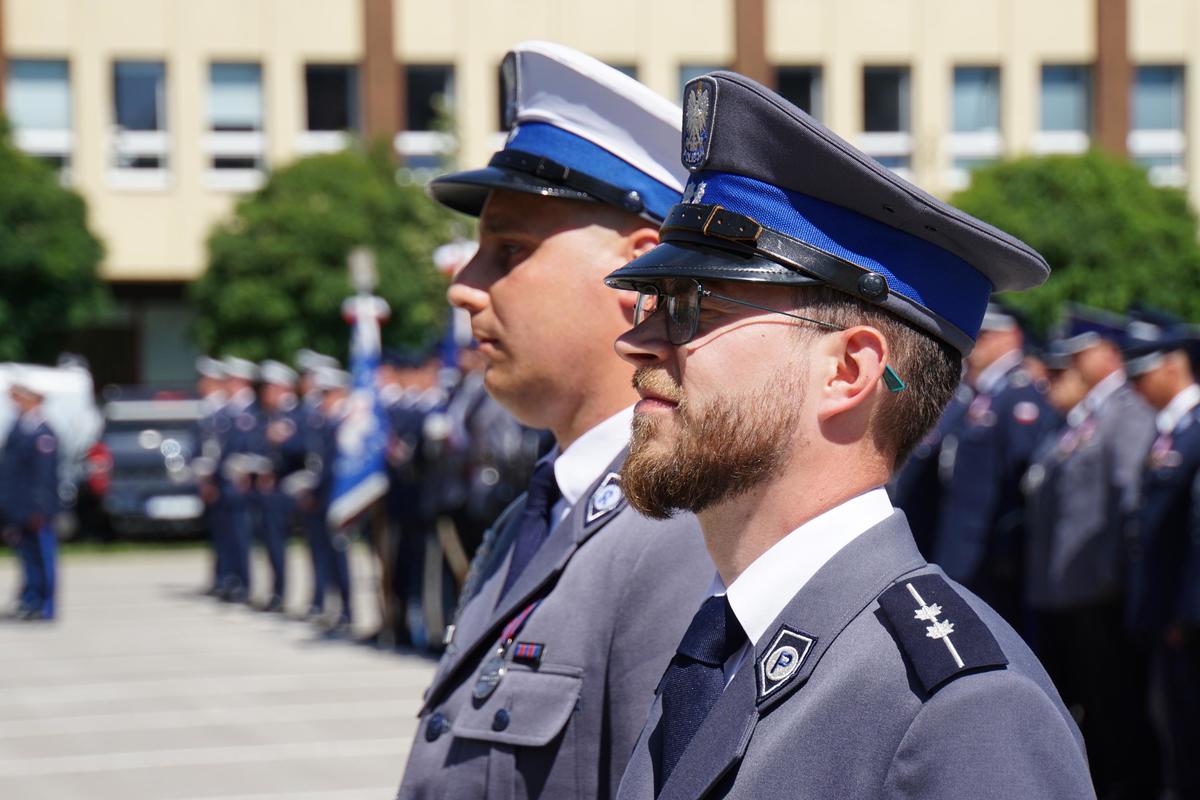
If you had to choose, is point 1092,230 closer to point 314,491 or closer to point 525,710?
point 314,491

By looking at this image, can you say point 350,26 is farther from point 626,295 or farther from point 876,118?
point 626,295

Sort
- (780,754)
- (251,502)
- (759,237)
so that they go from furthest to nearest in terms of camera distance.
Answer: (251,502), (759,237), (780,754)

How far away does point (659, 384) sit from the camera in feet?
6.56

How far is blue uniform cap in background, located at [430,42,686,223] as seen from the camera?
2.79m

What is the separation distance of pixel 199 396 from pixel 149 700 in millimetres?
14238

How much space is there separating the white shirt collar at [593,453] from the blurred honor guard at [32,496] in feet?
42.6

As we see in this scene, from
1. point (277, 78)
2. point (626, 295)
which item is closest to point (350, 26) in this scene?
point (277, 78)

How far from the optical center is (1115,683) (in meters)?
7.68

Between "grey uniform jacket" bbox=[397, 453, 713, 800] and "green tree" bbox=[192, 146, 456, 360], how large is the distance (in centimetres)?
2230

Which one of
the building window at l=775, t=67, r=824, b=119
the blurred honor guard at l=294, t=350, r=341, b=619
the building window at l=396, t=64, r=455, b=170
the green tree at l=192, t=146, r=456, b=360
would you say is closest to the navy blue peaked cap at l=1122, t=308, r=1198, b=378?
the blurred honor guard at l=294, t=350, r=341, b=619

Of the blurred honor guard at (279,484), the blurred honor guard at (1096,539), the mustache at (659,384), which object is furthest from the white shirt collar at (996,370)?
the blurred honor guard at (279,484)

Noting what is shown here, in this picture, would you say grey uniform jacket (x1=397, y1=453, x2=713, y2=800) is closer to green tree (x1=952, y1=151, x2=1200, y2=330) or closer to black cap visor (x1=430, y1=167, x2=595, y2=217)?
black cap visor (x1=430, y1=167, x2=595, y2=217)

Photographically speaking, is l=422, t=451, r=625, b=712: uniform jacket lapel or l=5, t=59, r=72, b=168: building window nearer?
l=422, t=451, r=625, b=712: uniform jacket lapel

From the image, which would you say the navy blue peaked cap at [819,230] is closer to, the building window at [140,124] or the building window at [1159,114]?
the building window at [140,124]
